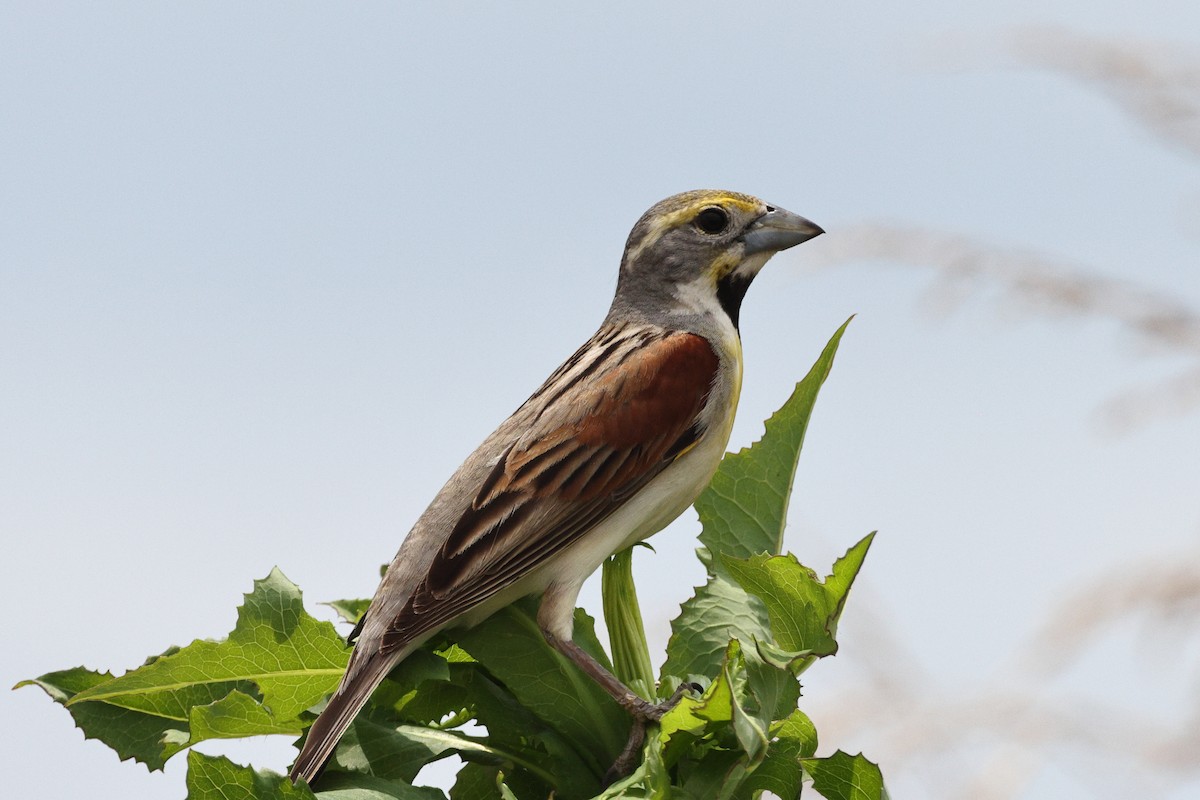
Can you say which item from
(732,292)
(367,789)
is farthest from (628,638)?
(732,292)

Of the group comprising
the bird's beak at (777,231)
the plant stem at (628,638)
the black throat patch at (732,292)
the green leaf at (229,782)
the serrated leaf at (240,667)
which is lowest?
the green leaf at (229,782)

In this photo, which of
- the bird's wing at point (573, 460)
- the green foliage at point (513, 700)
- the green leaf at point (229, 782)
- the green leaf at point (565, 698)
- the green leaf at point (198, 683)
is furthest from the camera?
the bird's wing at point (573, 460)

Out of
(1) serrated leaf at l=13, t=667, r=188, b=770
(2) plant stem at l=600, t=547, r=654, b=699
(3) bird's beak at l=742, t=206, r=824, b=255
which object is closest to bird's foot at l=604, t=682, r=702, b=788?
(2) plant stem at l=600, t=547, r=654, b=699

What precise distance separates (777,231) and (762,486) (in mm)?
1031

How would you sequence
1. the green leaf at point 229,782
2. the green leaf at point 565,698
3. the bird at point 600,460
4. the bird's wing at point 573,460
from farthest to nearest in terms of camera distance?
the bird's wing at point 573,460 < the bird at point 600,460 < the green leaf at point 565,698 < the green leaf at point 229,782

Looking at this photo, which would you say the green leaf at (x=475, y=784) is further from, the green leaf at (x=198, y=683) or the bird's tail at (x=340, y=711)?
the green leaf at (x=198, y=683)

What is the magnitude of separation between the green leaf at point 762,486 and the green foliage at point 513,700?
31 centimetres

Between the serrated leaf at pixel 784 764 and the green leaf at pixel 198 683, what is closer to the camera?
the serrated leaf at pixel 784 764

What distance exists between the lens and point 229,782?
264 cm

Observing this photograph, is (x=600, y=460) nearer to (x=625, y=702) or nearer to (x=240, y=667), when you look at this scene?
(x=625, y=702)

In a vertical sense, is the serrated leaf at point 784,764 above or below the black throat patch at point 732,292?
below

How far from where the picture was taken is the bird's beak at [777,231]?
419cm

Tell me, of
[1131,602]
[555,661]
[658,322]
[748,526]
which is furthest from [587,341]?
[1131,602]

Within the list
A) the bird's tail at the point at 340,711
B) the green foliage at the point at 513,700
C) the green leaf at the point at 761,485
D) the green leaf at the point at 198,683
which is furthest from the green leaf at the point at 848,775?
the green leaf at the point at 198,683
